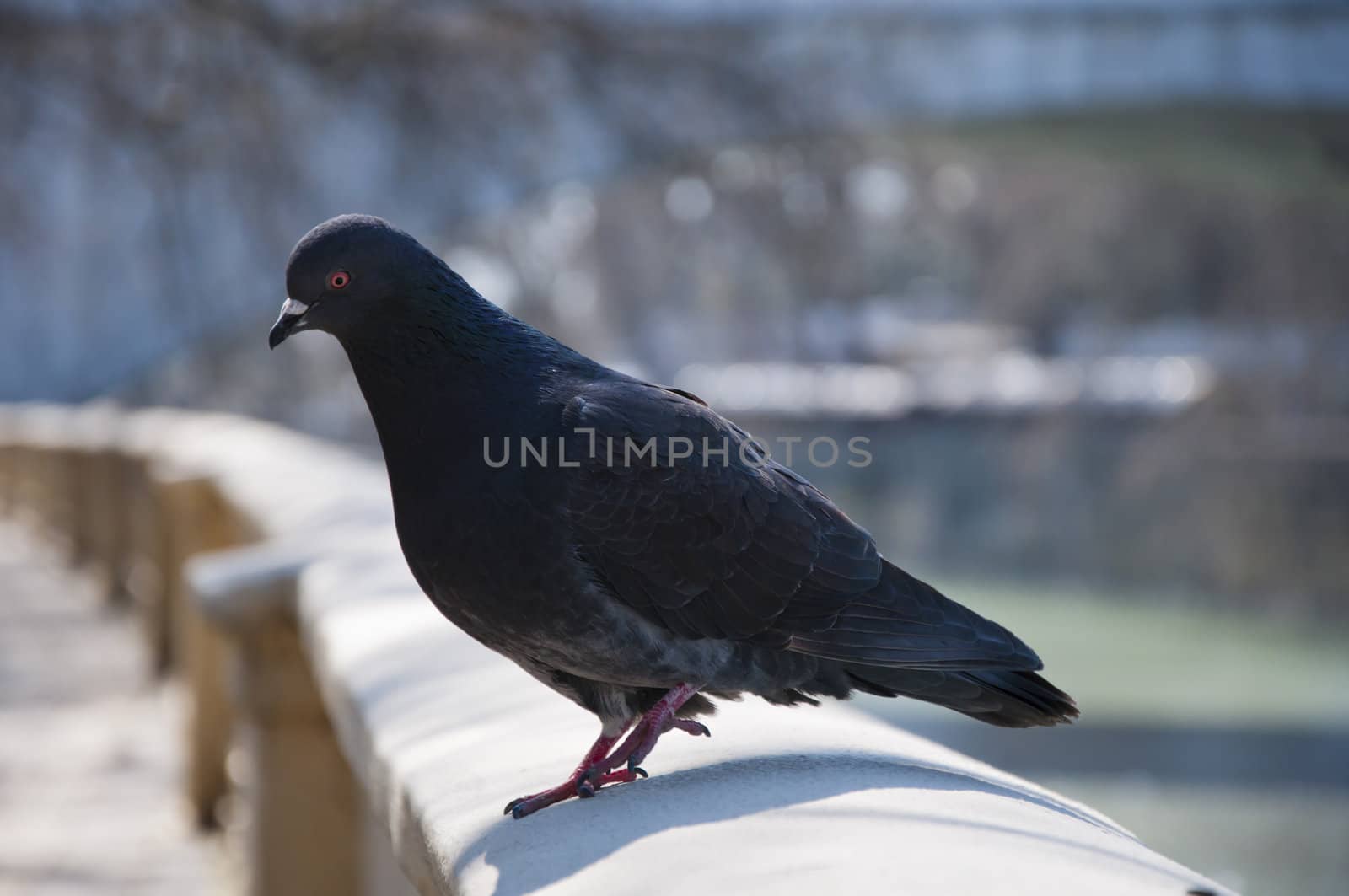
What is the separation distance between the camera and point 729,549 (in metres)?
1.94

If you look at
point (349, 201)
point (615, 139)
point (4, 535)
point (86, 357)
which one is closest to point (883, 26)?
point (615, 139)

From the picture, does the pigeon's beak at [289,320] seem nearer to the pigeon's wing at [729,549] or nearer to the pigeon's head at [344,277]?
the pigeon's head at [344,277]

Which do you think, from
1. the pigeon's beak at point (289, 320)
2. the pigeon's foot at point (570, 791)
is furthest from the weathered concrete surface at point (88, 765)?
the pigeon's foot at point (570, 791)

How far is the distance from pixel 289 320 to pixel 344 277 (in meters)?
0.08

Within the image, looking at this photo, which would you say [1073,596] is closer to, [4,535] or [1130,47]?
[1130,47]

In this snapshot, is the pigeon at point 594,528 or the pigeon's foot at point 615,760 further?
the pigeon at point 594,528

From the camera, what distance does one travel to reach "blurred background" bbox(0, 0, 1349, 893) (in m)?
8.06

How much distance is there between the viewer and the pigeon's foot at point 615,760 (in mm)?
1652

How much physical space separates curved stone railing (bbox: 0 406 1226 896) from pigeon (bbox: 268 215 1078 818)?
0.09 metres

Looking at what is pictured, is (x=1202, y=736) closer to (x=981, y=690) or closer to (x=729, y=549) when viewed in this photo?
(x=981, y=690)

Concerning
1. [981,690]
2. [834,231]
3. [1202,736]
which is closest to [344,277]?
[981,690]

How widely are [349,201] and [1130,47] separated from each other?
6.55m

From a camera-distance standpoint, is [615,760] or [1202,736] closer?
[615,760]

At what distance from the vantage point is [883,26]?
1164 centimetres
